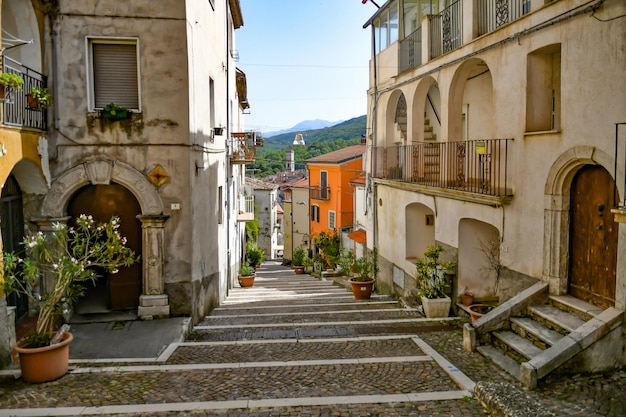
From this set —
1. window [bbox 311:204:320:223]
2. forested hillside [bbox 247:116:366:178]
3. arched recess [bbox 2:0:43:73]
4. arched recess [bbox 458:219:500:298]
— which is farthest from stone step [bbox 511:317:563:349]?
forested hillside [bbox 247:116:366:178]

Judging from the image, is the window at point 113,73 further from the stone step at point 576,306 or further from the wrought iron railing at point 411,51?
the stone step at point 576,306

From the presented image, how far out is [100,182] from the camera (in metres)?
10.6

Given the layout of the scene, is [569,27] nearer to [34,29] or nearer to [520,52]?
[520,52]

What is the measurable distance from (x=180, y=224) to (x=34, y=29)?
4.92 metres

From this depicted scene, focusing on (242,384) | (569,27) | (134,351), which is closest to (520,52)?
(569,27)

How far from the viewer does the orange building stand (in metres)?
35.5

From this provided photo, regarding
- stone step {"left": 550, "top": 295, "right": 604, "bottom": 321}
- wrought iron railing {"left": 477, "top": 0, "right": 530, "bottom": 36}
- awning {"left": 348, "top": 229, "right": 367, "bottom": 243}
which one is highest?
wrought iron railing {"left": 477, "top": 0, "right": 530, "bottom": 36}

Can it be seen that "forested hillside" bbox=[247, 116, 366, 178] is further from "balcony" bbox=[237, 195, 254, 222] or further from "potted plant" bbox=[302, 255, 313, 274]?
"balcony" bbox=[237, 195, 254, 222]

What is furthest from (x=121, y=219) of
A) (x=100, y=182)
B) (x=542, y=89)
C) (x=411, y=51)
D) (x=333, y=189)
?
(x=333, y=189)

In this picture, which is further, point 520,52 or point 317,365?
point 520,52

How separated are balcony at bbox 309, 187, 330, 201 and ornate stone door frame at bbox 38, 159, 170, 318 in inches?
1079

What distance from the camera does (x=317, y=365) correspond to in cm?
777

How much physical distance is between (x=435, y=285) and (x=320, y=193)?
27558 mm

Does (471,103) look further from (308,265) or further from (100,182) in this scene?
(308,265)
